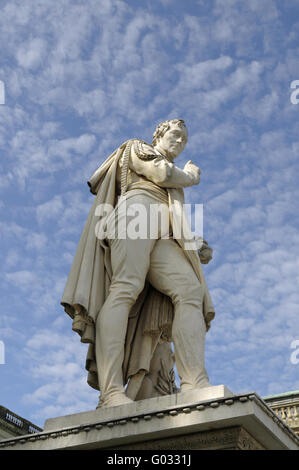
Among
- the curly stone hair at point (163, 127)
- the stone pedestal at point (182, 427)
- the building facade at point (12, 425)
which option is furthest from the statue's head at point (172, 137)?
the building facade at point (12, 425)

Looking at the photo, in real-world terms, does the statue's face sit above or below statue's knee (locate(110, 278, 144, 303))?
above

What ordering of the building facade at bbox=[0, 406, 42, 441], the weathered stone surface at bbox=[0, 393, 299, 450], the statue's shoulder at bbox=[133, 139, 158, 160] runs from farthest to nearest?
1. the building facade at bbox=[0, 406, 42, 441]
2. the statue's shoulder at bbox=[133, 139, 158, 160]
3. the weathered stone surface at bbox=[0, 393, 299, 450]

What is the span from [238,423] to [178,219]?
3229mm

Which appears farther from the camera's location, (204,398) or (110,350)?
(110,350)

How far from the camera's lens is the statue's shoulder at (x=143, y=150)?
29.0 ft

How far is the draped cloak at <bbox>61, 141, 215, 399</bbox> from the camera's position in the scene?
7.94 metres

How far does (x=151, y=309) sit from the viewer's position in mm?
8297

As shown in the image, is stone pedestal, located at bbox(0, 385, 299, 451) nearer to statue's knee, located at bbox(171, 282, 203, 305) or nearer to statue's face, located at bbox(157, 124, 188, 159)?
statue's knee, located at bbox(171, 282, 203, 305)

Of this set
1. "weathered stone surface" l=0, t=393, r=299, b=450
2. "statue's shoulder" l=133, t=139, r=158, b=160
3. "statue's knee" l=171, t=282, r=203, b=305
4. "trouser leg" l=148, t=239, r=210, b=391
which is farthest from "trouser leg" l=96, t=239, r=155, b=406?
"statue's shoulder" l=133, t=139, r=158, b=160

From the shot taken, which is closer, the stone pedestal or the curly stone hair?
the stone pedestal

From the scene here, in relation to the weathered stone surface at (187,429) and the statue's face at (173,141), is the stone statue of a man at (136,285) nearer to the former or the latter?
the statue's face at (173,141)

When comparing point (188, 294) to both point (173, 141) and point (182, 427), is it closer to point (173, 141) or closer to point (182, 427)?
point (182, 427)

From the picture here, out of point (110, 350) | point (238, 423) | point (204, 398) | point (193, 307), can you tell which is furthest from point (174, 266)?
point (238, 423)
